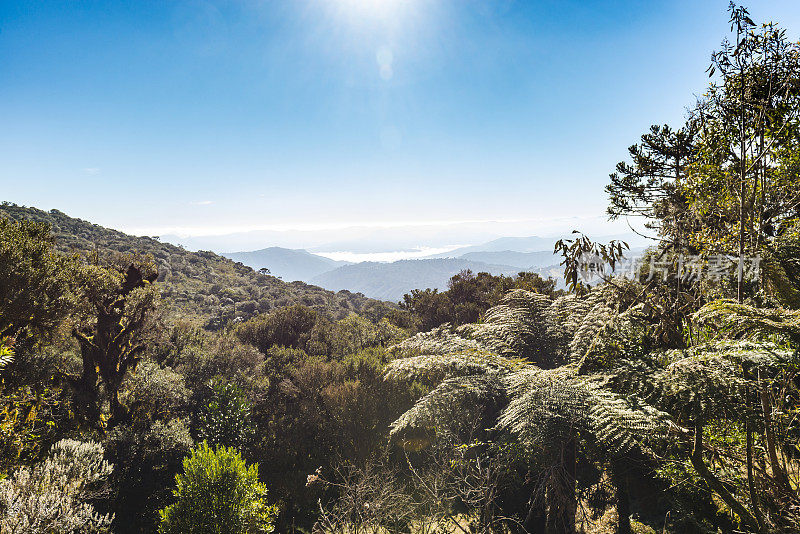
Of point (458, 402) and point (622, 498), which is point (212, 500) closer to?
point (458, 402)

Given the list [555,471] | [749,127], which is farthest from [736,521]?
[749,127]

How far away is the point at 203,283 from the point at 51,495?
127 feet

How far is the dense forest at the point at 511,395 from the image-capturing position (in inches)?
148

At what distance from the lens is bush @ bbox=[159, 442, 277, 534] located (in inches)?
257

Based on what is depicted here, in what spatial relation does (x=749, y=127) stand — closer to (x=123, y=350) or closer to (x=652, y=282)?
(x=652, y=282)

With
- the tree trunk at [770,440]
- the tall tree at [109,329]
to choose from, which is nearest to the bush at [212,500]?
the tall tree at [109,329]

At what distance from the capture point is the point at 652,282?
4.95 m

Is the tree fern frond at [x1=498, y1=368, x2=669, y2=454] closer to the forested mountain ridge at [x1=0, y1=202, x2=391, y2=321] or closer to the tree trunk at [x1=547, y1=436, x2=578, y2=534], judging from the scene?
the tree trunk at [x1=547, y1=436, x2=578, y2=534]

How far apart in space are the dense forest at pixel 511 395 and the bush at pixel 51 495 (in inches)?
1.7

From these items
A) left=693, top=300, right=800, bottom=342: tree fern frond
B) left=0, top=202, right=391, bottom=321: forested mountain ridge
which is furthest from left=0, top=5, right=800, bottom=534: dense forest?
left=0, top=202, right=391, bottom=321: forested mountain ridge

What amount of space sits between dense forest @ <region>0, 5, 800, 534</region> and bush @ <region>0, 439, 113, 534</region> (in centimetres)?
4

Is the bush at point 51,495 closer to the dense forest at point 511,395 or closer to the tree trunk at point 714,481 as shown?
the dense forest at point 511,395

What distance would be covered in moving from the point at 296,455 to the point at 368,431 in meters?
2.67

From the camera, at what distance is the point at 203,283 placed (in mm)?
39969
